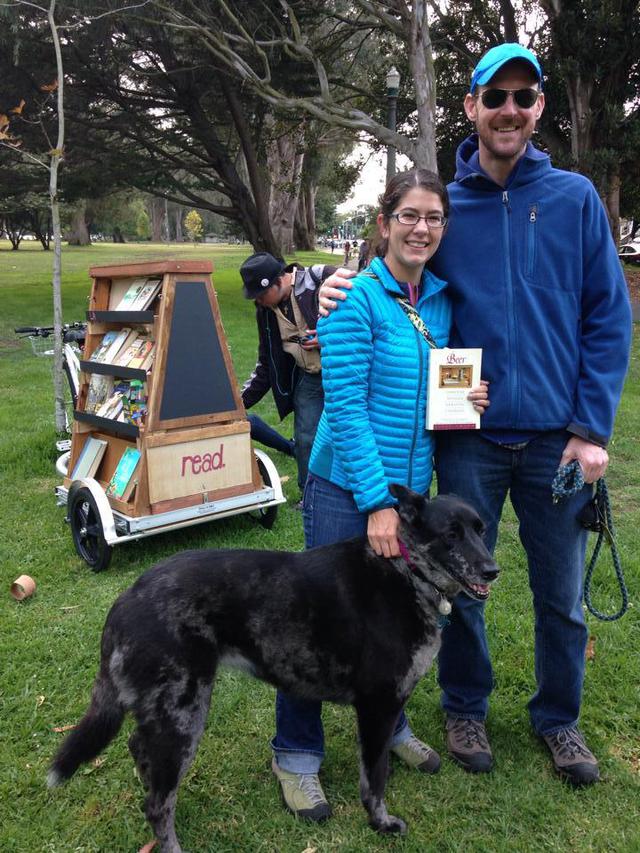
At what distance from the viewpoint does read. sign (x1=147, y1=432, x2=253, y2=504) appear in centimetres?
474

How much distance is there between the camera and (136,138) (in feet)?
54.3

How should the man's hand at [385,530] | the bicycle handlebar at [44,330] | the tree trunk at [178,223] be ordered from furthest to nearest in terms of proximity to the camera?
1. the tree trunk at [178,223]
2. the bicycle handlebar at [44,330]
3. the man's hand at [385,530]

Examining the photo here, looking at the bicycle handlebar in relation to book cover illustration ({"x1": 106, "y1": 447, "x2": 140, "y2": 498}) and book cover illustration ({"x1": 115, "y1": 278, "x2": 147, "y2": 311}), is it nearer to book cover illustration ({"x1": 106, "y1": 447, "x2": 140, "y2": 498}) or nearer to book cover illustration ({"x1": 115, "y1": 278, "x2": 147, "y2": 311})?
book cover illustration ({"x1": 115, "y1": 278, "x2": 147, "y2": 311})

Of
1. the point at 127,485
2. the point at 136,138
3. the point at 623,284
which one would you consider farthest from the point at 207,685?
the point at 136,138

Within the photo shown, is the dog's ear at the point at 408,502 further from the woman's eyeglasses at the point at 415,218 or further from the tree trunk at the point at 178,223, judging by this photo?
the tree trunk at the point at 178,223

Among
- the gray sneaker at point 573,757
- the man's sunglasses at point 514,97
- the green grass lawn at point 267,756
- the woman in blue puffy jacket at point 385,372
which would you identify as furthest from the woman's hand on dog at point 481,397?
the gray sneaker at point 573,757

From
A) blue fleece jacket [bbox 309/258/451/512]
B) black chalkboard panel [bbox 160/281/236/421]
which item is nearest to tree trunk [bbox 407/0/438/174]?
black chalkboard panel [bbox 160/281/236/421]

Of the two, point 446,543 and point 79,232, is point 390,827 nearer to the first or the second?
point 446,543

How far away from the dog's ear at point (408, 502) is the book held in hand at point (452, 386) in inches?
12.5

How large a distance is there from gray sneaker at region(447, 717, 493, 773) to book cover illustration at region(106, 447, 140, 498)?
111 inches

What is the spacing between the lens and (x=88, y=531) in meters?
4.82

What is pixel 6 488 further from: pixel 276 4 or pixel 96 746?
pixel 276 4

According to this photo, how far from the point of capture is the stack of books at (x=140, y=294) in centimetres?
477

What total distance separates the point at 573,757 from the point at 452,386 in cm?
179
